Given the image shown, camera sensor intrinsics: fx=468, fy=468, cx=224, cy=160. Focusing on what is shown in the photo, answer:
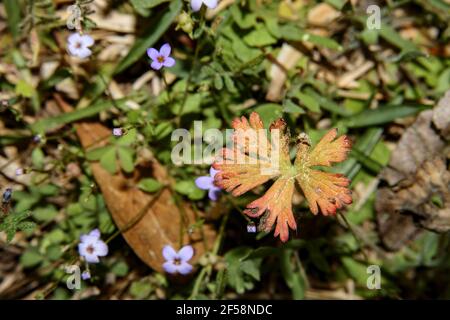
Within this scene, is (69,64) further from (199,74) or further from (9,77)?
(199,74)

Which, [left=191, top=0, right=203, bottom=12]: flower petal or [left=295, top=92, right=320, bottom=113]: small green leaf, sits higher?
[left=191, top=0, right=203, bottom=12]: flower petal

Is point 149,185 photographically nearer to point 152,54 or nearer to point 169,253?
point 169,253

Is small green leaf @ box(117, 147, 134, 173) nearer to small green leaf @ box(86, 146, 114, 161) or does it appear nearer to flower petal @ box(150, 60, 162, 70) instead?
small green leaf @ box(86, 146, 114, 161)

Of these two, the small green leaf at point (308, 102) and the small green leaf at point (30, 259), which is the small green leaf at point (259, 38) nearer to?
the small green leaf at point (308, 102)

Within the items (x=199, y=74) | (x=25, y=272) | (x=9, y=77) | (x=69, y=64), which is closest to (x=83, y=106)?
(x=69, y=64)

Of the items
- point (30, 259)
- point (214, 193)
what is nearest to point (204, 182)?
point (214, 193)

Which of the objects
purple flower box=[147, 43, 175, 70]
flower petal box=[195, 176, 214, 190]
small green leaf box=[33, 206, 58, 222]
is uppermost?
purple flower box=[147, 43, 175, 70]

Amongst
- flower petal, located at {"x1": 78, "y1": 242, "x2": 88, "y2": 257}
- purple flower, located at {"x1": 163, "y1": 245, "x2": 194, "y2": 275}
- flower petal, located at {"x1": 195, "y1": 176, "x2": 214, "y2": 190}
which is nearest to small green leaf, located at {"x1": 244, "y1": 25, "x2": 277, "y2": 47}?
flower petal, located at {"x1": 195, "y1": 176, "x2": 214, "y2": 190}
